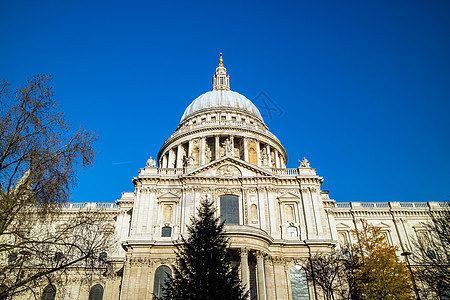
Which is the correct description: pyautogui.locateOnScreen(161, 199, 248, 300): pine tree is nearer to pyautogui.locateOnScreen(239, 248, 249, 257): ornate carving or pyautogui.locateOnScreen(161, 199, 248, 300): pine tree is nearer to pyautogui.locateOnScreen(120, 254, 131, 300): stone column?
pyautogui.locateOnScreen(239, 248, 249, 257): ornate carving

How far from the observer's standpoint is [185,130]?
5166cm

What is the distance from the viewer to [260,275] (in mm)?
28250

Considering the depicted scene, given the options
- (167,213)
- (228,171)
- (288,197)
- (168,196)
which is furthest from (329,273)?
(168,196)

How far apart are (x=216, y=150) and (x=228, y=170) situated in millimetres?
12993

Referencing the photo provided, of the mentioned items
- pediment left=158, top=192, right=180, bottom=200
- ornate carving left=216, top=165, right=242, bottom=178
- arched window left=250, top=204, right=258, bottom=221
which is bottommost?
arched window left=250, top=204, right=258, bottom=221

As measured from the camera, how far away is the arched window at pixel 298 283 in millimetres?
29625

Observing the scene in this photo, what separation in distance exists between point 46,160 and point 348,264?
2910 cm

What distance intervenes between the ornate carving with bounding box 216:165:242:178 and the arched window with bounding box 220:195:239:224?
2277 millimetres

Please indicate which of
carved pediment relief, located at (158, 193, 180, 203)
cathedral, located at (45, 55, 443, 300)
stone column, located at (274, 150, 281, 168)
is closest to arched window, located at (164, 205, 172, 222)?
cathedral, located at (45, 55, 443, 300)

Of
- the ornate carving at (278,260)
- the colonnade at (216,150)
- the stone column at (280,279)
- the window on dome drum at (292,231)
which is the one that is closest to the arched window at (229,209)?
the ornate carving at (278,260)

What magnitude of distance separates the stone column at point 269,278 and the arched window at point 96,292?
17352 millimetres

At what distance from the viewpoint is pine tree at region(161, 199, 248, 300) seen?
63.0 ft

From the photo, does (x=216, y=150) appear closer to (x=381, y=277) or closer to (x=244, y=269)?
(x=244, y=269)

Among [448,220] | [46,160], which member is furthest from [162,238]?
[448,220]
